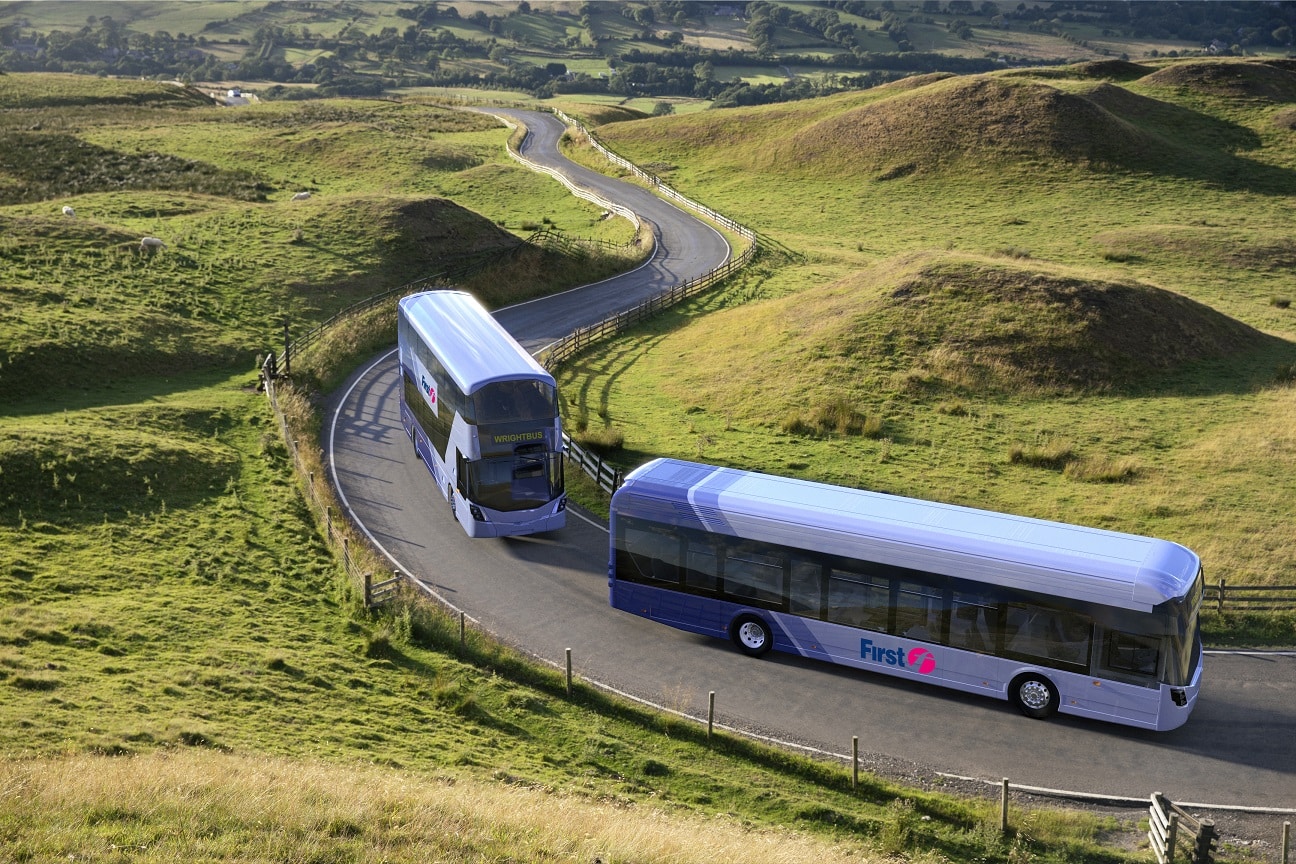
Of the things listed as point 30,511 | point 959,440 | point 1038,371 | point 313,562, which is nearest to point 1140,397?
point 1038,371

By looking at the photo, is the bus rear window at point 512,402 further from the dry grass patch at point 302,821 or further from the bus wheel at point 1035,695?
the bus wheel at point 1035,695

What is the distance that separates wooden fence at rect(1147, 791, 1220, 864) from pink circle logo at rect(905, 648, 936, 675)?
581cm

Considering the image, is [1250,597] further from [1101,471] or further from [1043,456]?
[1043,456]

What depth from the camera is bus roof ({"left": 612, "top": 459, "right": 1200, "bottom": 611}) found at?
875 inches

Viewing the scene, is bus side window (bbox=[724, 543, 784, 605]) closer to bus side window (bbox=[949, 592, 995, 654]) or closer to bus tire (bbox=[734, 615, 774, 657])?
bus tire (bbox=[734, 615, 774, 657])

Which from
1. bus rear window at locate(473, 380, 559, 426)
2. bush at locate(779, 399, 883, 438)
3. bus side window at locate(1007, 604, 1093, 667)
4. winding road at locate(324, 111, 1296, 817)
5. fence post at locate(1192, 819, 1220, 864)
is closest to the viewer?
fence post at locate(1192, 819, 1220, 864)

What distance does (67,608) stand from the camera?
24812 millimetres

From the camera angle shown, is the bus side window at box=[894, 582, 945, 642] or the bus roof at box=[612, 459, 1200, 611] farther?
the bus side window at box=[894, 582, 945, 642]

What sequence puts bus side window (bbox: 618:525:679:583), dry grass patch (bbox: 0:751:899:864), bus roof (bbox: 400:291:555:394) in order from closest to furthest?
dry grass patch (bbox: 0:751:899:864), bus side window (bbox: 618:525:679:583), bus roof (bbox: 400:291:555:394)

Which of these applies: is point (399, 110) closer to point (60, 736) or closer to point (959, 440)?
point (959, 440)

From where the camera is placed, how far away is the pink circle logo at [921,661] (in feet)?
79.5

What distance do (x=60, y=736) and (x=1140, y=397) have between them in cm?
4149

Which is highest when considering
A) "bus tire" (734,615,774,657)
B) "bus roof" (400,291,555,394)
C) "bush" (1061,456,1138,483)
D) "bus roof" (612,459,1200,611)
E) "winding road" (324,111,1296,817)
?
"bus roof" (400,291,555,394)

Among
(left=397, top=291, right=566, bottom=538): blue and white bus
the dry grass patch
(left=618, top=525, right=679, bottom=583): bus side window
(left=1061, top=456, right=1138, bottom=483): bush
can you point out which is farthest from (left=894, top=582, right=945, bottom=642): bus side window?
(left=1061, top=456, right=1138, bottom=483): bush
